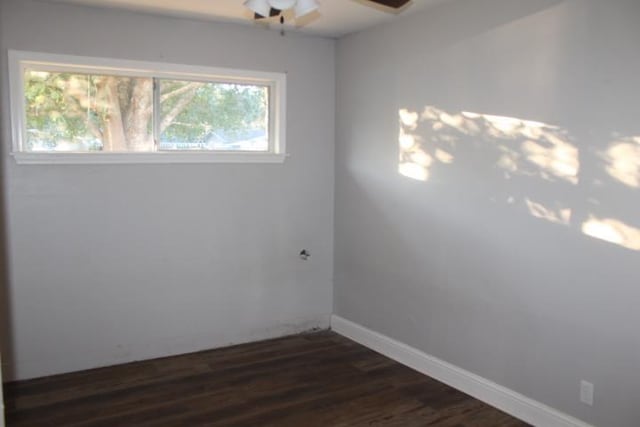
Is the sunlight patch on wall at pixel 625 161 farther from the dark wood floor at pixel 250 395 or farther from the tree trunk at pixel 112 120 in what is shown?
the tree trunk at pixel 112 120

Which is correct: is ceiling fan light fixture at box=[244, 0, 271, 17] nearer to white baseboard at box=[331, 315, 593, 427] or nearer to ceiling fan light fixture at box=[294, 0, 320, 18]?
ceiling fan light fixture at box=[294, 0, 320, 18]

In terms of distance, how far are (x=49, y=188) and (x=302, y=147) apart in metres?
1.96

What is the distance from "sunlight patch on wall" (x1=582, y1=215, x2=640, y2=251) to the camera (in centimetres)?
264

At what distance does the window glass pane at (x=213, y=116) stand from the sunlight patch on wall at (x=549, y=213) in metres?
2.28

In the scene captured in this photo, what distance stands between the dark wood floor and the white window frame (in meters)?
1.50

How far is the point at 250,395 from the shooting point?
355 cm

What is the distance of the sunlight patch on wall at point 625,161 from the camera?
2.62m

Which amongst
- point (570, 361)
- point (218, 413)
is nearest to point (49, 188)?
point (218, 413)

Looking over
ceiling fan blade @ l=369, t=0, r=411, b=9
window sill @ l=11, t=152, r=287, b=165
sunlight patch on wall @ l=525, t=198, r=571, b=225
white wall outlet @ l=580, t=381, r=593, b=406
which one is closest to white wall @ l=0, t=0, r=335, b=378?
window sill @ l=11, t=152, r=287, b=165

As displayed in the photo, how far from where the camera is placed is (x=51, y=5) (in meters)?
3.64

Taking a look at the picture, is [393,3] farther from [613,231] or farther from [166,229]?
[166,229]

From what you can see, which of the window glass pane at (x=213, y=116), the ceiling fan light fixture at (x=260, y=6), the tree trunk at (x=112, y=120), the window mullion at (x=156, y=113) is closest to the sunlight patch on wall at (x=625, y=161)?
the ceiling fan light fixture at (x=260, y=6)

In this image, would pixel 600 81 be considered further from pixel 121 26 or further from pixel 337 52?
pixel 121 26

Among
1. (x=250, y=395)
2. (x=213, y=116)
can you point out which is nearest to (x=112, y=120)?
(x=213, y=116)
